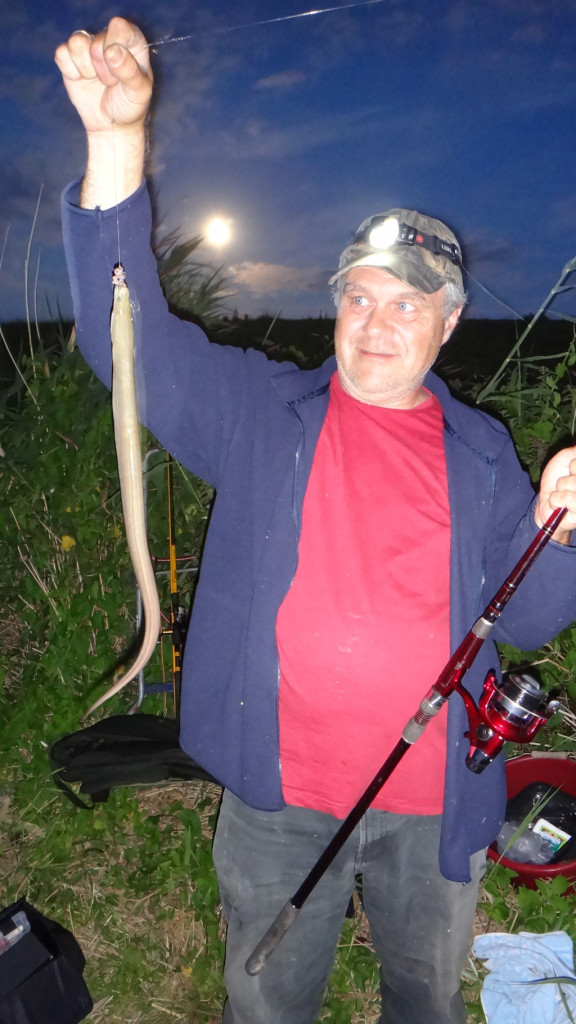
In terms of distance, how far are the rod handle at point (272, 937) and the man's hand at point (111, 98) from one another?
163 centimetres

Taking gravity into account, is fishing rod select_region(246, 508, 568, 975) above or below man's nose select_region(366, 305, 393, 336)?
below

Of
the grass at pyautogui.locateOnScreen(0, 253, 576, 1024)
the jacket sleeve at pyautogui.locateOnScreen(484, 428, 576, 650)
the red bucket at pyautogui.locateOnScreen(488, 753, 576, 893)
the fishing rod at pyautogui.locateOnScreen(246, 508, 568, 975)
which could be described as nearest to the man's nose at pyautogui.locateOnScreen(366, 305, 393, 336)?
the jacket sleeve at pyautogui.locateOnScreen(484, 428, 576, 650)

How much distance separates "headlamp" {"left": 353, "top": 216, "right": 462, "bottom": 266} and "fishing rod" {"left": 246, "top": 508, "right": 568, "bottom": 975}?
77cm

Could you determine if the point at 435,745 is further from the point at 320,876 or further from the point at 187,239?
the point at 187,239

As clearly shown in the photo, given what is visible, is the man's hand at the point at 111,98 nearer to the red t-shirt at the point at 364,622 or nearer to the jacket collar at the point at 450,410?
the jacket collar at the point at 450,410

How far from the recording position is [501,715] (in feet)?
5.81

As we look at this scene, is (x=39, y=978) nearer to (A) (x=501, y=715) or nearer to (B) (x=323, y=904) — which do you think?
(B) (x=323, y=904)

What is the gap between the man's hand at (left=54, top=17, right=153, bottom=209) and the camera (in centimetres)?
113

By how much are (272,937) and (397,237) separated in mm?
1759

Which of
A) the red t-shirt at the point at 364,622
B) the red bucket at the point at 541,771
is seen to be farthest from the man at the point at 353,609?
the red bucket at the point at 541,771

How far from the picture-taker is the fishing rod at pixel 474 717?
1.73 meters

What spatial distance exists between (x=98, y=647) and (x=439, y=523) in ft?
6.85

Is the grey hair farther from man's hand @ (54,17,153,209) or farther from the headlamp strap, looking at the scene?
man's hand @ (54,17,153,209)

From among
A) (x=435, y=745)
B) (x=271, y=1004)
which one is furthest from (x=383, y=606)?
(x=271, y=1004)
